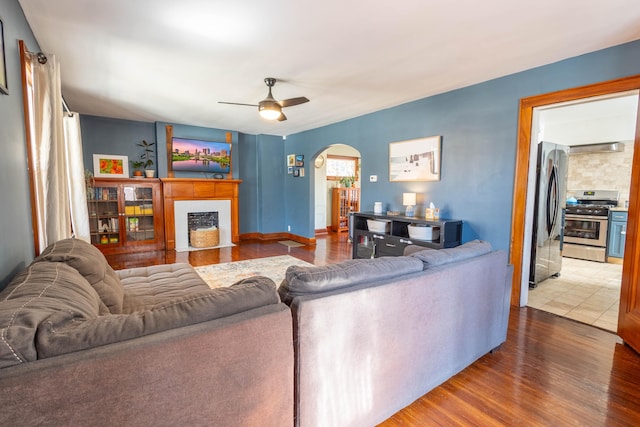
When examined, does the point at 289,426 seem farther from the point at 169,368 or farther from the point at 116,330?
the point at 116,330

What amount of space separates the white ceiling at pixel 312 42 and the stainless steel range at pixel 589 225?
11.5ft

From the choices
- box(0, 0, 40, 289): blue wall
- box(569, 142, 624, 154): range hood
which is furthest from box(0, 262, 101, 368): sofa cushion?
box(569, 142, 624, 154): range hood

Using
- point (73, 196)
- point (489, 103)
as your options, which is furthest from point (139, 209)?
point (489, 103)

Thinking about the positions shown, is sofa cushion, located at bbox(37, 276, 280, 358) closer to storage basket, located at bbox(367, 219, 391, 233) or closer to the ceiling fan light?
the ceiling fan light

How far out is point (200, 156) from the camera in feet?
20.4

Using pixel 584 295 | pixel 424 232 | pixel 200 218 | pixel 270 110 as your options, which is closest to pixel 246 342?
pixel 270 110

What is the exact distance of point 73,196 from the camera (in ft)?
11.1

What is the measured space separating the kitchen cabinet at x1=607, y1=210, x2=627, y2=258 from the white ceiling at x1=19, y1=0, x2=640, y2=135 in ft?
11.4

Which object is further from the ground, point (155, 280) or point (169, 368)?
point (169, 368)

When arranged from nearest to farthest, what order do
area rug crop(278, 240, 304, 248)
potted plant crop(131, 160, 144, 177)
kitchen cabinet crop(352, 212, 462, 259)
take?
kitchen cabinet crop(352, 212, 462, 259) < potted plant crop(131, 160, 144, 177) < area rug crop(278, 240, 304, 248)

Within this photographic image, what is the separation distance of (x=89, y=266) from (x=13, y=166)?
0.78 m

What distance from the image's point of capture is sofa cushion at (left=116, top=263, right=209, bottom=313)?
2.05m

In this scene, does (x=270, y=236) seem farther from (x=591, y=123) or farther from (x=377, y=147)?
(x=591, y=123)

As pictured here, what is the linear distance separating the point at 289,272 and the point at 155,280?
175 cm
